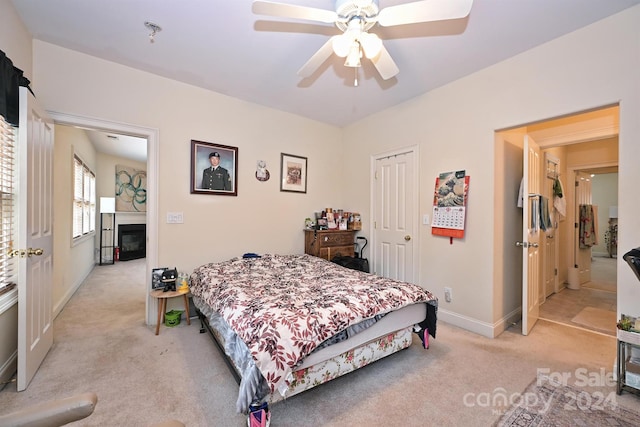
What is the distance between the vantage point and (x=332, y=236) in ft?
12.5

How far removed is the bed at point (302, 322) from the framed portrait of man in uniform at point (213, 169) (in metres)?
1.07

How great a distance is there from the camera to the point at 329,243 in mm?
3779

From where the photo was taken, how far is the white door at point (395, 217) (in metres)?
3.36

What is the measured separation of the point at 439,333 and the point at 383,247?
4.35 feet

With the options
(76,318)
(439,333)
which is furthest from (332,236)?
(76,318)

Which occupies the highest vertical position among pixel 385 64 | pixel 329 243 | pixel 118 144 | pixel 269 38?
pixel 269 38

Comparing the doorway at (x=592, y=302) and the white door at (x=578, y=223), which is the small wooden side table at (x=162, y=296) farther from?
the white door at (x=578, y=223)

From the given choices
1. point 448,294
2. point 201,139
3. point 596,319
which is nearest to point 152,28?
point 201,139

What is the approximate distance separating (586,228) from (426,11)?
5.40 m

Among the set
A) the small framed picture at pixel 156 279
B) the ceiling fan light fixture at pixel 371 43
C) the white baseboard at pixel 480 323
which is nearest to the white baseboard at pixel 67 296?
the small framed picture at pixel 156 279

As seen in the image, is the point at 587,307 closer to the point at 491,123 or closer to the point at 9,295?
the point at 491,123

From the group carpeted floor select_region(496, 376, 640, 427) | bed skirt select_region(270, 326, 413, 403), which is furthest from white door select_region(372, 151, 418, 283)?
carpeted floor select_region(496, 376, 640, 427)

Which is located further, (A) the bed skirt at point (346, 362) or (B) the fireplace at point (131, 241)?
(B) the fireplace at point (131, 241)

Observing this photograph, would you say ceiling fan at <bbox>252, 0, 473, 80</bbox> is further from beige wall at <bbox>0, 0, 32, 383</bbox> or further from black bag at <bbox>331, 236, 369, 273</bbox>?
black bag at <bbox>331, 236, 369, 273</bbox>
